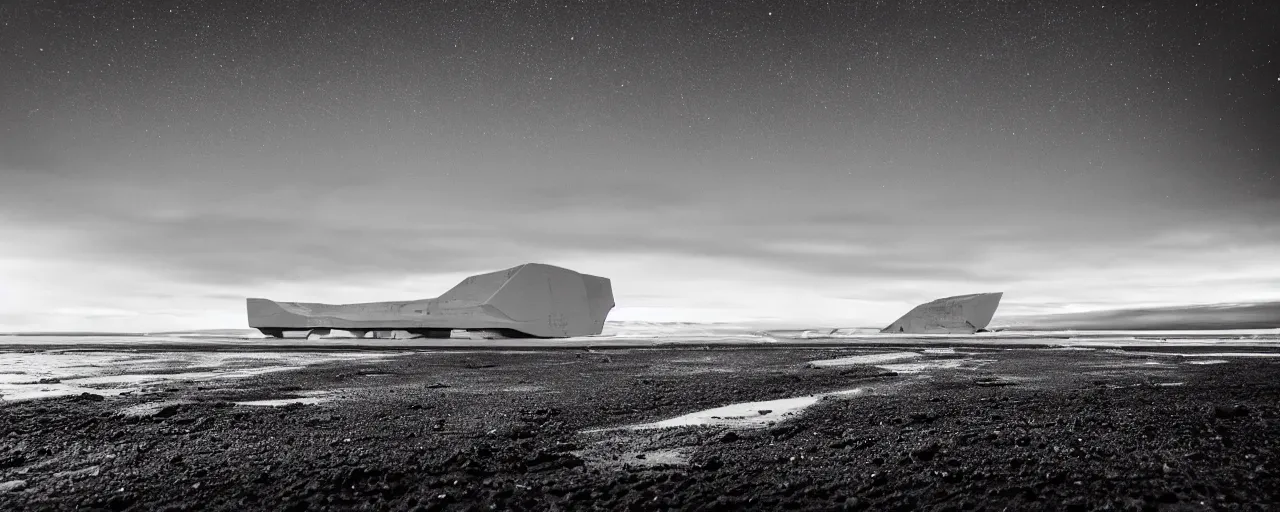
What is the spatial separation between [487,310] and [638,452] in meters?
31.6

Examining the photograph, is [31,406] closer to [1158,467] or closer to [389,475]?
[389,475]

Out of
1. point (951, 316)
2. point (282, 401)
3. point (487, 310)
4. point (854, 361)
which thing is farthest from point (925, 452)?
point (951, 316)

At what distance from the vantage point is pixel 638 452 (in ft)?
12.6

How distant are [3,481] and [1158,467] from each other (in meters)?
5.44

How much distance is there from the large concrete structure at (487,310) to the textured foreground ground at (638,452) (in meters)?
26.9

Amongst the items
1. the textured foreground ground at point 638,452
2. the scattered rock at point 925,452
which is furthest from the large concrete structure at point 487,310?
the scattered rock at point 925,452

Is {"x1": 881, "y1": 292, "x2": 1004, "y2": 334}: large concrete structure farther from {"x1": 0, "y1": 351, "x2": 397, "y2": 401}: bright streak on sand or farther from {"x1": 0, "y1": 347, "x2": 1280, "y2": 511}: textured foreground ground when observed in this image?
{"x1": 0, "y1": 351, "x2": 397, "y2": 401}: bright streak on sand

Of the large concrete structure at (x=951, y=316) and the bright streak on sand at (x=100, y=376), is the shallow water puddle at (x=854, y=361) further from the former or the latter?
the large concrete structure at (x=951, y=316)

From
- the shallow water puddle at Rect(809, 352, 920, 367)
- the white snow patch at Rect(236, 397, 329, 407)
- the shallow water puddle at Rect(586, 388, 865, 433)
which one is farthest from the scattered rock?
the shallow water puddle at Rect(809, 352, 920, 367)

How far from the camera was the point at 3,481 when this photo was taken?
3211 mm

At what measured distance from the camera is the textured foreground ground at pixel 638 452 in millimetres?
2887

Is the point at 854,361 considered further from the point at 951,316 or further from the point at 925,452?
the point at 951,316

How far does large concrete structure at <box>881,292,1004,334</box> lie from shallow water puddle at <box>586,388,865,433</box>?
1590 inches

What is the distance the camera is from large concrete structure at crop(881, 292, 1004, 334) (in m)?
42.2
